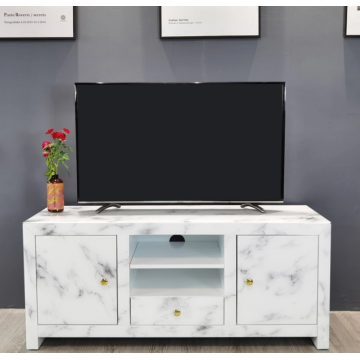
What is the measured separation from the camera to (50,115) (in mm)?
2539

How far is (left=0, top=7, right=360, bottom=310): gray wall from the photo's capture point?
2488 millimetres

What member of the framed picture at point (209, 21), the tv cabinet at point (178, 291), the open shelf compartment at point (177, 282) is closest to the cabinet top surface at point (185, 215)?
the tv cabinet at point (178, 291)

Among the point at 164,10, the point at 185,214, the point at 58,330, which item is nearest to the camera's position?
the point at 58,330

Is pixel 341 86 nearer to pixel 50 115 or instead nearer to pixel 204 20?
pixel 204 20

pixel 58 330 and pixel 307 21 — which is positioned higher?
pixel 307 21

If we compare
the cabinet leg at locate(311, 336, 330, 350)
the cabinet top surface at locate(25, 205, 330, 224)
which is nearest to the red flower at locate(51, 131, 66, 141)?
the cabinet top surface at locate(25, 205, 330, 224)

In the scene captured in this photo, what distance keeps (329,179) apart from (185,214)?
0.92 m

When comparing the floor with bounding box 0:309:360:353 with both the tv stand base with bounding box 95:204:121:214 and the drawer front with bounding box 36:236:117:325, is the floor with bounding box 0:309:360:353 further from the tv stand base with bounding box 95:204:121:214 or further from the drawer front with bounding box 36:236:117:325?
the tv stand base with bounding box 95:204:121:214

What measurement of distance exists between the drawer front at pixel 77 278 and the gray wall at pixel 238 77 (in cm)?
62

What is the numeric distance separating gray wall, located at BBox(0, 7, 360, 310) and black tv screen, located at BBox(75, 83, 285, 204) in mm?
283

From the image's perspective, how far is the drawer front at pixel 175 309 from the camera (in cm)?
209

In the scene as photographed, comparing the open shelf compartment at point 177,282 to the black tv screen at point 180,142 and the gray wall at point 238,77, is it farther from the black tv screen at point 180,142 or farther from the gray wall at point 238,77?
the gray wall at point 238,77

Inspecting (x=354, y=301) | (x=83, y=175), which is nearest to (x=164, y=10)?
(x=83, y=175)

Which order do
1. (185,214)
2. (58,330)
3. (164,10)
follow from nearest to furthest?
1. (58,330)
2. (185,214)
3. (164,10)
